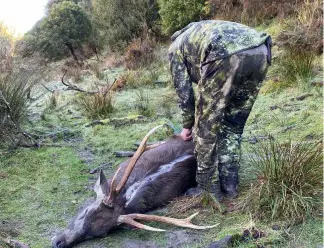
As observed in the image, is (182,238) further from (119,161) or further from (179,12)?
(179,12)

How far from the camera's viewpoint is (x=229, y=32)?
3.66 m

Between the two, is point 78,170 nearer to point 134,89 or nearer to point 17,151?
point 17,151

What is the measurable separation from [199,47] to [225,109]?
2.03ft

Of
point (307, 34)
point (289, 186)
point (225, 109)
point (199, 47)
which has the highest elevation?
point (199, 47)

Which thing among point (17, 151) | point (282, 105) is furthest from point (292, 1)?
point (17, 151)

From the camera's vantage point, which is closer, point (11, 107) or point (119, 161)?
point (119, 161)

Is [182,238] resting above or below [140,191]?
below

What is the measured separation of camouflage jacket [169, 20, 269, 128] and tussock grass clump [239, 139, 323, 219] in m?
0.88

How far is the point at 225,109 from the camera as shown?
3.97 metres

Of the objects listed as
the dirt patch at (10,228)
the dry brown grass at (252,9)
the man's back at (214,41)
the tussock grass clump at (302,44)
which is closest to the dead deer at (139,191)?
the dirt patch at (10,228)

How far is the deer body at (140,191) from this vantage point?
3684mm

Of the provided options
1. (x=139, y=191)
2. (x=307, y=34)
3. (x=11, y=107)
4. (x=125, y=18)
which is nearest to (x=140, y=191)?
(x=139, y=191)

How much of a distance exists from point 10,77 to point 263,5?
7.80m

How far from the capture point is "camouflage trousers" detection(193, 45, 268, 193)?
3623 mm
